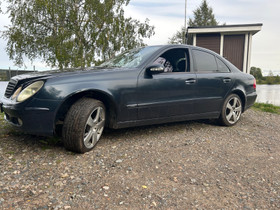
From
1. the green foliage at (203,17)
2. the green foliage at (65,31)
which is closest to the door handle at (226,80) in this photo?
the green foliage at (65,31)

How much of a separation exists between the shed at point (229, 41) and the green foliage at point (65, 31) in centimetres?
550

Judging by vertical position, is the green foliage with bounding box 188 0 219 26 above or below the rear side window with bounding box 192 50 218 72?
above

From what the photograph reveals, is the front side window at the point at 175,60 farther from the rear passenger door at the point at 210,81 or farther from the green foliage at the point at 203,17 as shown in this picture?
the green foliage at the point at 203,17

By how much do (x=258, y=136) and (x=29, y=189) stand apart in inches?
152

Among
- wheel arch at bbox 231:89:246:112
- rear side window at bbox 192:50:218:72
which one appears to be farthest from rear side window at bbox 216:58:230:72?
wheel arch at bbox 231:89:246:112

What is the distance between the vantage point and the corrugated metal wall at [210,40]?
1679cm

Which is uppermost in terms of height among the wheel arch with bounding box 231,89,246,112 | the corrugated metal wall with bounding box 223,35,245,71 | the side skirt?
the corrugated metal wall with bounding box 223,35,245,71

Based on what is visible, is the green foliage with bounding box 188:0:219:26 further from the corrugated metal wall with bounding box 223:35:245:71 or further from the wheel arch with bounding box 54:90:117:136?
the wheel arch with bounding box 54:90:117:136

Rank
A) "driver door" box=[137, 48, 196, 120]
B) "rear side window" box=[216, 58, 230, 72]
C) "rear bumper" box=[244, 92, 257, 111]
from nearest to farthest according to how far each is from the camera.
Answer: "driver door" box=[137, 48, 196, 120]
"rear side window" box=[216, 58, 230, 72]
"rear bumper" box=[244, 92, 257, 111]

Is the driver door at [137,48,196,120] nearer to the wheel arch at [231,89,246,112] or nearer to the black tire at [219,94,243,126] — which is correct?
the black tire at [219,94,243,126]

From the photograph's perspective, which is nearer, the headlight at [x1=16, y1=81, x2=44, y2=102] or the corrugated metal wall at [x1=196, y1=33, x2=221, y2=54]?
the headlight at [x1=16, y1=81, x2=44, y2=102]

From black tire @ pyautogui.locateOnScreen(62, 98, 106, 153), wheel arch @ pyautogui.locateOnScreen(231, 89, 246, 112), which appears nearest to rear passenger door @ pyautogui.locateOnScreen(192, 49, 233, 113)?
wheel arch @ pyautogui.locateOnScreen(231, 89, 246, 112)

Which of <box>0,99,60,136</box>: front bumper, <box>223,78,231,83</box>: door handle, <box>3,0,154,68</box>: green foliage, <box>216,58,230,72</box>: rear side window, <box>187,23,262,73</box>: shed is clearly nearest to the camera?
<box>0,99,60,136</box>: front bumper

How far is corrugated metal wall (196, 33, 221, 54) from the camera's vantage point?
55.1 ft
